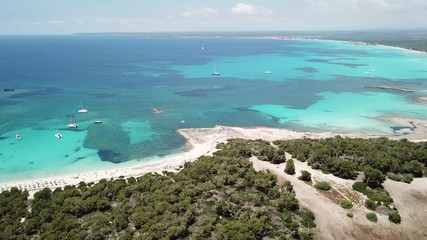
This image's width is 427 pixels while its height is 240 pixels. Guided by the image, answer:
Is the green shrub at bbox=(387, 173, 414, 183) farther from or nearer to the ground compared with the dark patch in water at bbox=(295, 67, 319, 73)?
nearer to the ground

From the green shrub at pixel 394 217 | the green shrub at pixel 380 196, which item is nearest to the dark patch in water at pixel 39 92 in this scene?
the green shrub at pixel 380 196

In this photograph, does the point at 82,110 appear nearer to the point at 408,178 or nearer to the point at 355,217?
the point at 355,217

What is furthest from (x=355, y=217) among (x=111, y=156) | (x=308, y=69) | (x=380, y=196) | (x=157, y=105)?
(x=308, y=69)

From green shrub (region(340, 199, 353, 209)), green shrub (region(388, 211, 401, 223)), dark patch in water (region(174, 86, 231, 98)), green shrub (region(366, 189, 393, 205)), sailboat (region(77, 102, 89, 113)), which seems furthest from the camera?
dark patch in water (region(174, 86, 231, 98))

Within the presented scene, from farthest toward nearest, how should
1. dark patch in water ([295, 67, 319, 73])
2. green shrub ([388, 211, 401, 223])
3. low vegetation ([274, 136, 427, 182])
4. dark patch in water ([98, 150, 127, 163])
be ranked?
dark patch in water ([295, 67, 319, 73]), dark patch in water ([98, 150, 127, 163]), low vegetation ([274, 136, 427, 182]), green shrub ([388, 211, 401, 223])

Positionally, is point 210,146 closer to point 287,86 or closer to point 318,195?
point 318,195

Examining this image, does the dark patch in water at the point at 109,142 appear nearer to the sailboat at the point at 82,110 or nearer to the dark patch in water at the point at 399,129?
the sailboat at the point at 82,110

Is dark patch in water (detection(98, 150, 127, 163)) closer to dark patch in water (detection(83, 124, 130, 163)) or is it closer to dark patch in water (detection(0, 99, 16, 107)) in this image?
dark patch in water (detection(83, 124, 130, 163))

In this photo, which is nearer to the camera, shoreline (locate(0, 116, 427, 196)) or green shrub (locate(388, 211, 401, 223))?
green shrub (locate(388, 211, 401, 223))

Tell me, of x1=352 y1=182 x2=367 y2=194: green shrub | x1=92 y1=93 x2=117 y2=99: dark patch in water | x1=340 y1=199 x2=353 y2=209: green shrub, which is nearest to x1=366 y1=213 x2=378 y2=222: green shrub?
x1=340 y1=199 x2=353 y2=209: green shrub
